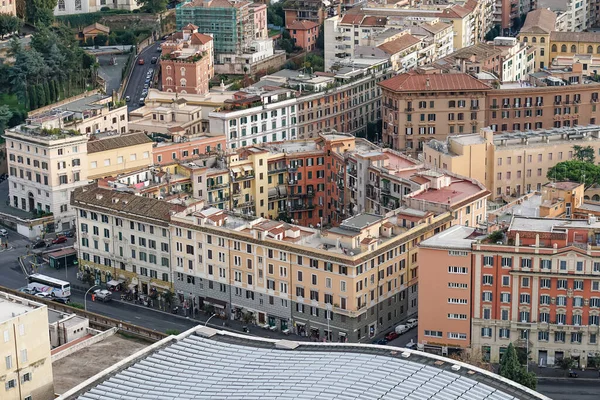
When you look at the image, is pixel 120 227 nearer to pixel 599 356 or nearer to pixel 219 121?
pixel 219 121

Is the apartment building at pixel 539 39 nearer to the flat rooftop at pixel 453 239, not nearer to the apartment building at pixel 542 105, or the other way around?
the apartment building at pixel 542 105

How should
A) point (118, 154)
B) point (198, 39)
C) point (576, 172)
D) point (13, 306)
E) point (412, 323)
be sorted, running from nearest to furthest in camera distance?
point (13, 306) < point (412, 323) < point (576, 172) < point (118, 154) < point (198, 39)

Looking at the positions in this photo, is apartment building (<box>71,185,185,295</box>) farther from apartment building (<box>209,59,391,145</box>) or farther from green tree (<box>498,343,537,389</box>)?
green tree (<box>498,343,537,389</box>)

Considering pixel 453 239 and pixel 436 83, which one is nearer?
pixel 453 239

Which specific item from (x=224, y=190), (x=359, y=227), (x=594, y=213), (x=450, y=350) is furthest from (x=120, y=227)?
(x=594, y=213)

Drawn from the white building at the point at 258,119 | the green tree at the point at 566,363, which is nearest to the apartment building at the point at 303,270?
the green tree at the point at 566,363

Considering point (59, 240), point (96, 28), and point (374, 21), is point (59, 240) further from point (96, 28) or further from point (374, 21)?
point (96, 28)

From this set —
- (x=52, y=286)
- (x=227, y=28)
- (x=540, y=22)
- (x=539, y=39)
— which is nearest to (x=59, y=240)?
(x=52, y=286)
